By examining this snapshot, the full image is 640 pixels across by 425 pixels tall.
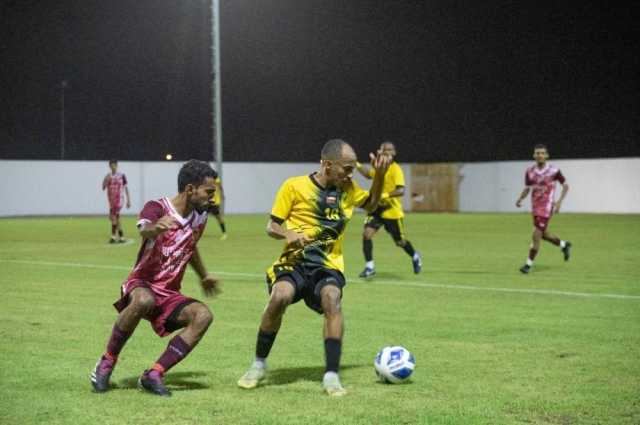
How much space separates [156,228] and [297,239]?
1116 millimetres

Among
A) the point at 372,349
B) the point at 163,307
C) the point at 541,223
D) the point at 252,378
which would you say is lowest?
the point at 372,349

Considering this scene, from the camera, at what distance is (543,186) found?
18.6 metres

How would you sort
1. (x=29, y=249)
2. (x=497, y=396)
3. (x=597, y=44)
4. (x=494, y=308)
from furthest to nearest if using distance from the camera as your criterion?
(x=597, y=44) < (x=29, y=249) < (x=494, y=308) < (x=497, y=396)

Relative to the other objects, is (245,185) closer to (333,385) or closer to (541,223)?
(541,223)

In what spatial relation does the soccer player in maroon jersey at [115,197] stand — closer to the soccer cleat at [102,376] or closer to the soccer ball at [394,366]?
the soccer cleat at [102,376]

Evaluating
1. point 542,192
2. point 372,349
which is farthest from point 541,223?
point 372,349

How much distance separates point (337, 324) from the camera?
7.42 m

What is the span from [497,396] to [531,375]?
3.14ft

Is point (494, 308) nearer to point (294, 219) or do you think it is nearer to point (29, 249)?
point (294, 219)

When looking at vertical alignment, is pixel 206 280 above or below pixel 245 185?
below

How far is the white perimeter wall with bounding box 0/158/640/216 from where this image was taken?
48.0m

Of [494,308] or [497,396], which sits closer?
[497,396]

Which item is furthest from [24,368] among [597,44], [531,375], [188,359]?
[597,44]

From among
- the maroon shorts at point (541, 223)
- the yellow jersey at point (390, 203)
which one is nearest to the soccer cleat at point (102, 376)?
the yellow jersey at point (390, 203)
